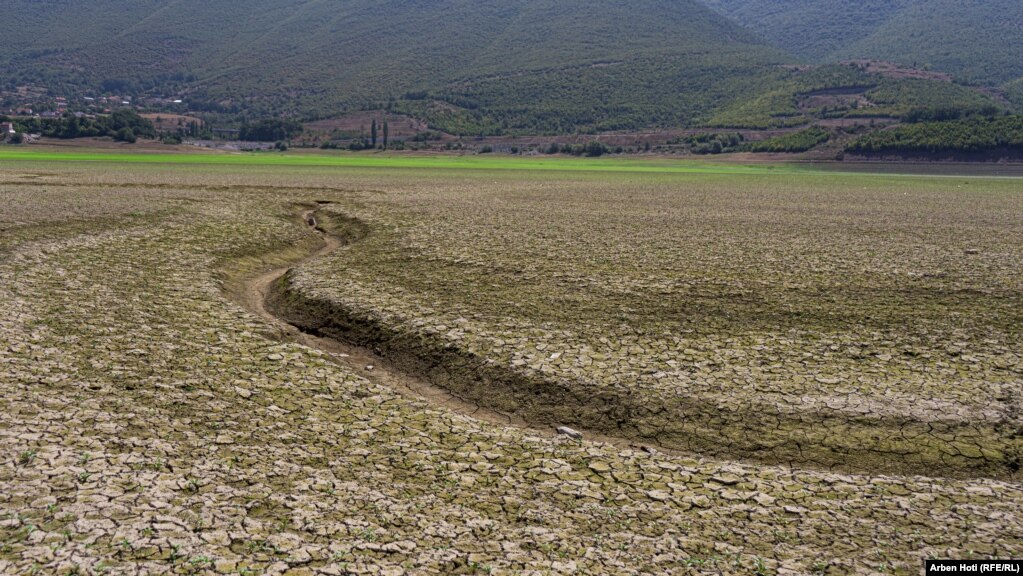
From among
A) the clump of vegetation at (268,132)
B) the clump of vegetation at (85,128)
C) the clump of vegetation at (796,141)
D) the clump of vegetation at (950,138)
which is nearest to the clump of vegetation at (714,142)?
the clump of vegetation at (796,141)

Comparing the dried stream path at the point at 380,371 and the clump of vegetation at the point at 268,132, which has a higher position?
the clump of vegetation at the point at 268,132

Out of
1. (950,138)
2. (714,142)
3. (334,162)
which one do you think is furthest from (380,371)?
(714,142)

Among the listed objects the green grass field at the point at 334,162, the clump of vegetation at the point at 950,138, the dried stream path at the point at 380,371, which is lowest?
the dried stream path at the point at 380,371

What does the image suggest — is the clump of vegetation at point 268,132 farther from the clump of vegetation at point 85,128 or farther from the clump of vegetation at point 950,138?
the clump of vegetation at point 950,138

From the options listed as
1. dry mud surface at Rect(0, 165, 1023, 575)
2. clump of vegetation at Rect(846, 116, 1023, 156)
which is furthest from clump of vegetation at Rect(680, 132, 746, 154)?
dry mud surface at Rect(0, 165, 1023, 575)

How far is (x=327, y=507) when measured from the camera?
25.6 feet

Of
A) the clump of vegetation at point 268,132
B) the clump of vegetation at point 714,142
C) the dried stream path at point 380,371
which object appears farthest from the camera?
the clump of vegetation at point 268,132

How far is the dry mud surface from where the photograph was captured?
24.0 feet

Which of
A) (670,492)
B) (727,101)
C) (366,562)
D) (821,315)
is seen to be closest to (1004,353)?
(821,315)

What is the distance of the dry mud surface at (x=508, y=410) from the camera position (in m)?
7.30

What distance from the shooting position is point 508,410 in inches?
452

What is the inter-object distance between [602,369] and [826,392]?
3609mm

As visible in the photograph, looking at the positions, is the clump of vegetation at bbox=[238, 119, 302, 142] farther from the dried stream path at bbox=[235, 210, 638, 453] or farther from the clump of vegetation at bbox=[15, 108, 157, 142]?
the dried stream path at bbox=[235, 210, 638, 453]

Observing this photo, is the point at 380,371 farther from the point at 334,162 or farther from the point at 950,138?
the point at 950,138
